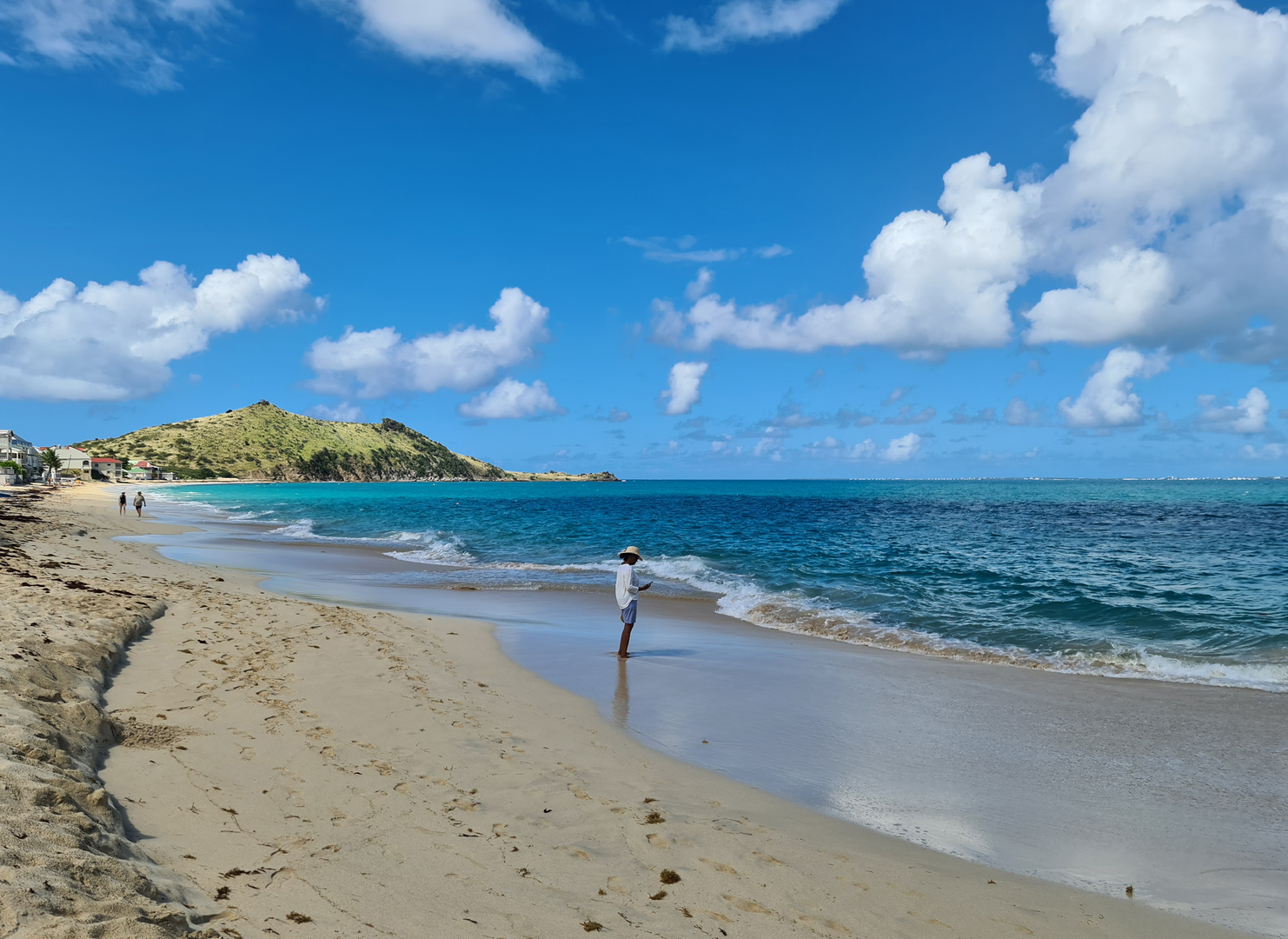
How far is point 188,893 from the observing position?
4.26 meters

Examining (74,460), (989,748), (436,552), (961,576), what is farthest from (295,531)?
(74,460)

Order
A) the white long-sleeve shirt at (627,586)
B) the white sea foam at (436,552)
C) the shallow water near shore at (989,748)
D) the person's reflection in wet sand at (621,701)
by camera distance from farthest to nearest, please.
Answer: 1. the white sea foam at (436,552)
2. the white long-sleeve shirt at (627,586)
3. the person's reflection in wet sand at (621,701)
4. the shallow water near shore at (989,748)

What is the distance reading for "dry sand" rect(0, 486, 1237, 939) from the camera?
429 cm

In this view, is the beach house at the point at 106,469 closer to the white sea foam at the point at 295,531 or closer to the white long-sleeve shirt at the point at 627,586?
the white sea foam at the point at 295,531

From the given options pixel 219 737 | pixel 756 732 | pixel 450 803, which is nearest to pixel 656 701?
pixel 756 732

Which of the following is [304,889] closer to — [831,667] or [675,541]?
[831,667]

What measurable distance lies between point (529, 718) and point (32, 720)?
5.08 meters

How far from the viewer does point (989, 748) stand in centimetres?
898

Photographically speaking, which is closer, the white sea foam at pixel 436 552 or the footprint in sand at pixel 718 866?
the footprint in sand at pixel 718 866

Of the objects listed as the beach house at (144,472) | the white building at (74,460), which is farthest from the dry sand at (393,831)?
the beach house at (144,472)

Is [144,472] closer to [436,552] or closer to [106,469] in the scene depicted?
Answer: [106,469]

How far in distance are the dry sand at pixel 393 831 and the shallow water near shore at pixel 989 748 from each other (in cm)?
60

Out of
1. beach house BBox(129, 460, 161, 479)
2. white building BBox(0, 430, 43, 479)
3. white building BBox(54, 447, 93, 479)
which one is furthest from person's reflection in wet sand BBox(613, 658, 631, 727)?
beach house BBox(129, 460, 161, 479)

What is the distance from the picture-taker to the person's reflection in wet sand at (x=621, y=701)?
32.6 feet
